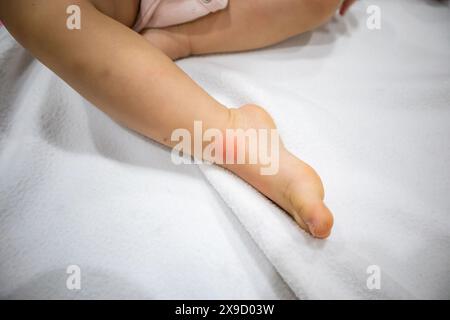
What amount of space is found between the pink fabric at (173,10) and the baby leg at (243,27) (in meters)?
0.02

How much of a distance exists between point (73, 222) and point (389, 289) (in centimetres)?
41

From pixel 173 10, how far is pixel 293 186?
386 millimetres

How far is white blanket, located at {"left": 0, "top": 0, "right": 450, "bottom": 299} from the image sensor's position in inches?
15.5

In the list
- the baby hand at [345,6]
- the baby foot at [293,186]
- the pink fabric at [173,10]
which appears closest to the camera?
the baby foot at [293,186]

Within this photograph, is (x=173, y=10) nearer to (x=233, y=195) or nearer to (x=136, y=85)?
(x=136, y=85)

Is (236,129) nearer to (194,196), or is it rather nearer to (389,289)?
(194,196)

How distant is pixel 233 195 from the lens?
0.44 metres

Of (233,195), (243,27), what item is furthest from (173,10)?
(233,195)

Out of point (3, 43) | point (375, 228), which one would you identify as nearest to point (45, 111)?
point (3, 43)

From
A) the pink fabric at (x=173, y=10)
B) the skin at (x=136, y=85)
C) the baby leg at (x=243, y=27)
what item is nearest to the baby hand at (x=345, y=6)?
the baby leg at (x=243, y=27)

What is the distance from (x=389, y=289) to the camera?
376 millimetres

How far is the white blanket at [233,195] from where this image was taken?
39 centimetres

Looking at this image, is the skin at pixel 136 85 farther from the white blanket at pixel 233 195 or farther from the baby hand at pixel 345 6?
the baby hand at pixel 345 6

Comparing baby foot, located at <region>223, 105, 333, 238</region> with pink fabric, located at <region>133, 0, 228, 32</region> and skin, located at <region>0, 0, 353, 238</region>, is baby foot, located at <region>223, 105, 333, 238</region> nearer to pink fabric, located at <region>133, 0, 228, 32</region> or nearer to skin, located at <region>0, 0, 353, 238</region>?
skin, located at <region>0, 0, 353, 238</region>
